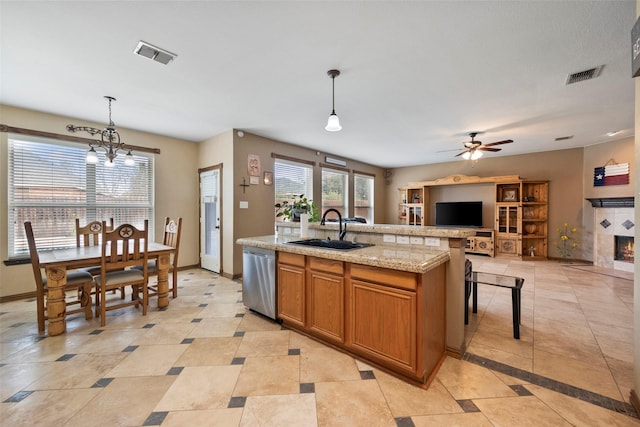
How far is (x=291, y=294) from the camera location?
8.29 ft

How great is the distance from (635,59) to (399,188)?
22.4ft

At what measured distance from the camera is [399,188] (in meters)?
8.21

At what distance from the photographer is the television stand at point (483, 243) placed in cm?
640

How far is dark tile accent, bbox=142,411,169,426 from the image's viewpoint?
147cm

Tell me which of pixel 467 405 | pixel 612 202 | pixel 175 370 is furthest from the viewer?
pixel 612 202

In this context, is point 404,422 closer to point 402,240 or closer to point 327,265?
point 327,265

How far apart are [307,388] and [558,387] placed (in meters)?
1.73

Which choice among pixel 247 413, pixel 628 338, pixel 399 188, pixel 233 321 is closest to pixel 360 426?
pixel 247 413

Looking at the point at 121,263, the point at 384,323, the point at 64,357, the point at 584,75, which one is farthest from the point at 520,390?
the point at 121,263

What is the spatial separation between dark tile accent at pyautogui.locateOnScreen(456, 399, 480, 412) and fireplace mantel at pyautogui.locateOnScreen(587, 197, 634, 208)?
5615mm

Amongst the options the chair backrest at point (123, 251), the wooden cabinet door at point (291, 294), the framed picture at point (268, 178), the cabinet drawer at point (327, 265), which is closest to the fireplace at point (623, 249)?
the cabinet drawer at point (327, 265)

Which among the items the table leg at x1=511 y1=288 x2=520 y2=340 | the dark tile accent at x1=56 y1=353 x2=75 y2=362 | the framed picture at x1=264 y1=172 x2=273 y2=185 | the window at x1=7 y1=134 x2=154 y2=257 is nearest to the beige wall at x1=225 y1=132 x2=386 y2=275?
the framed picture at x1=264 y1=172 x2=273 y2=185

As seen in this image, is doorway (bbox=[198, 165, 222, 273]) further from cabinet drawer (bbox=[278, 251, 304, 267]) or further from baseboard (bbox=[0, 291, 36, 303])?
cabinet drawer (bbox=[278, 251, 304, 267])

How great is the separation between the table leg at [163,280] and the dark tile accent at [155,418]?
1870mm
